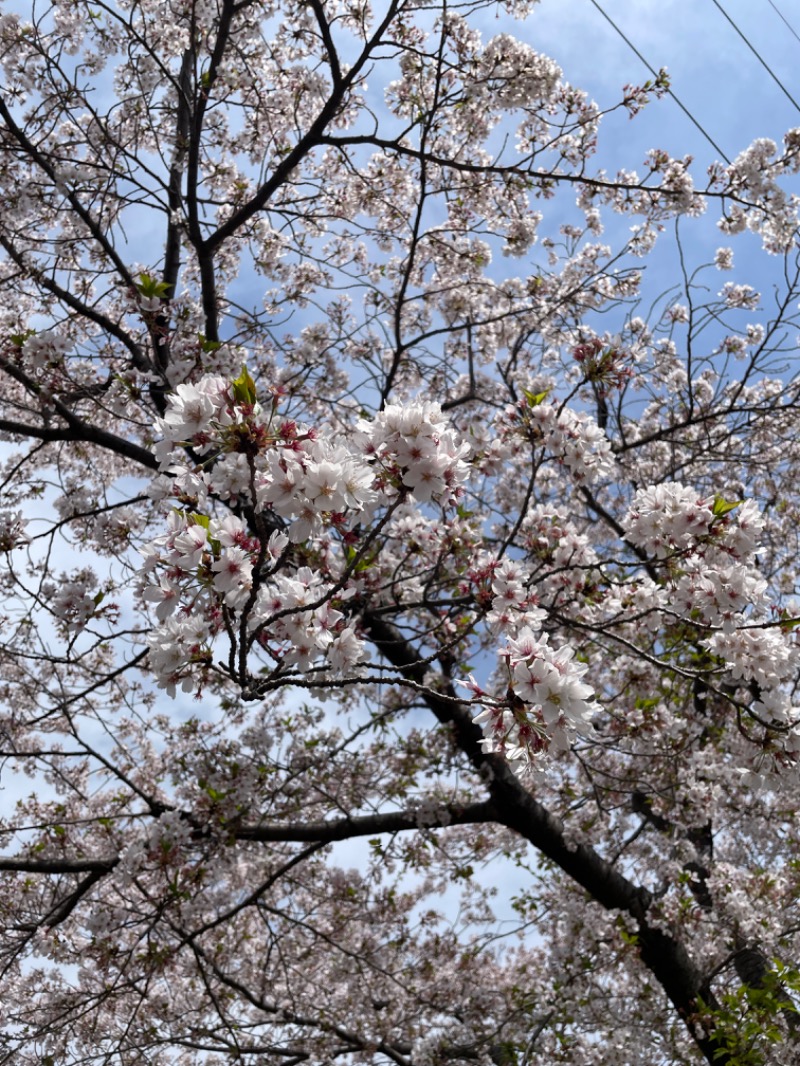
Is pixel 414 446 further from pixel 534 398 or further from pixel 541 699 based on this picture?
pixel 534 398

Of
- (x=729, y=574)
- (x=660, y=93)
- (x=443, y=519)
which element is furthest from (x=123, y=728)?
(x=660, y=93)

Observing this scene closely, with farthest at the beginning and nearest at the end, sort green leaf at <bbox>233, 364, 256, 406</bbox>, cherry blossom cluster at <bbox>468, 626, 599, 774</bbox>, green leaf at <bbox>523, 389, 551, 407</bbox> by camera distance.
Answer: green leaf at <bbox>523, 389, 551, 407</bbox>
cherry blossom cluster at <bbox>468, 626, 599, 774</bbox>
green leaf at <bbox>233, 364, 256, 406</bbox>

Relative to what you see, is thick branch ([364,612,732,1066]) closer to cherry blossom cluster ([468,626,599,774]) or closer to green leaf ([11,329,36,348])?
green leaf ([11,329,36,348])

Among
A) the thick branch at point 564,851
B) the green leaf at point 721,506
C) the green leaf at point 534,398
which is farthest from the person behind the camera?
the thick branch at point 564,851

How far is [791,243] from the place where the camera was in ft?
18.8

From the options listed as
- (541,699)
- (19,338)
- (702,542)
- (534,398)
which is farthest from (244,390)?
(19,338)

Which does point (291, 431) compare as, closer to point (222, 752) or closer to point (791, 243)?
point (222, 752)

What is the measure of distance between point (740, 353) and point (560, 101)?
3.88 metres

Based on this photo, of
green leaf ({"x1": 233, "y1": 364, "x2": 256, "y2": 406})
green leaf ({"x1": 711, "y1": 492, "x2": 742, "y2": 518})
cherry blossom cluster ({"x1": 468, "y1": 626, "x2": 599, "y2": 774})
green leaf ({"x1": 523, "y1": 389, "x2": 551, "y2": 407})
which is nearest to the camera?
green leaf ({"x1": 233, "y1": 364, "x2": 256, "y2": 406})

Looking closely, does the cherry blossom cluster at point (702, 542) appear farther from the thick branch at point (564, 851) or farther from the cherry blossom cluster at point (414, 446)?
the thick branch at point (564, 851)

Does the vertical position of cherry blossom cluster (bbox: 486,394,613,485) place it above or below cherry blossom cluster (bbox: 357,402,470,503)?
above

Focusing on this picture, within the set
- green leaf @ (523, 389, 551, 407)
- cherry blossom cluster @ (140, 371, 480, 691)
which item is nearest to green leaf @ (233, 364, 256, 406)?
cherry blossom cluster @ (140, 371, 480, 691)

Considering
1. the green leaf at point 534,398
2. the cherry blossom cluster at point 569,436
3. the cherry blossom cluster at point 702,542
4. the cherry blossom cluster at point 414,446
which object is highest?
the green leaf at point 534,398

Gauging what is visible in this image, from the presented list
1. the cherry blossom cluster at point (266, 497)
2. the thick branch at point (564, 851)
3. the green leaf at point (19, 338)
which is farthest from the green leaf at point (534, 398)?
the green leaf at point (19, 338)
